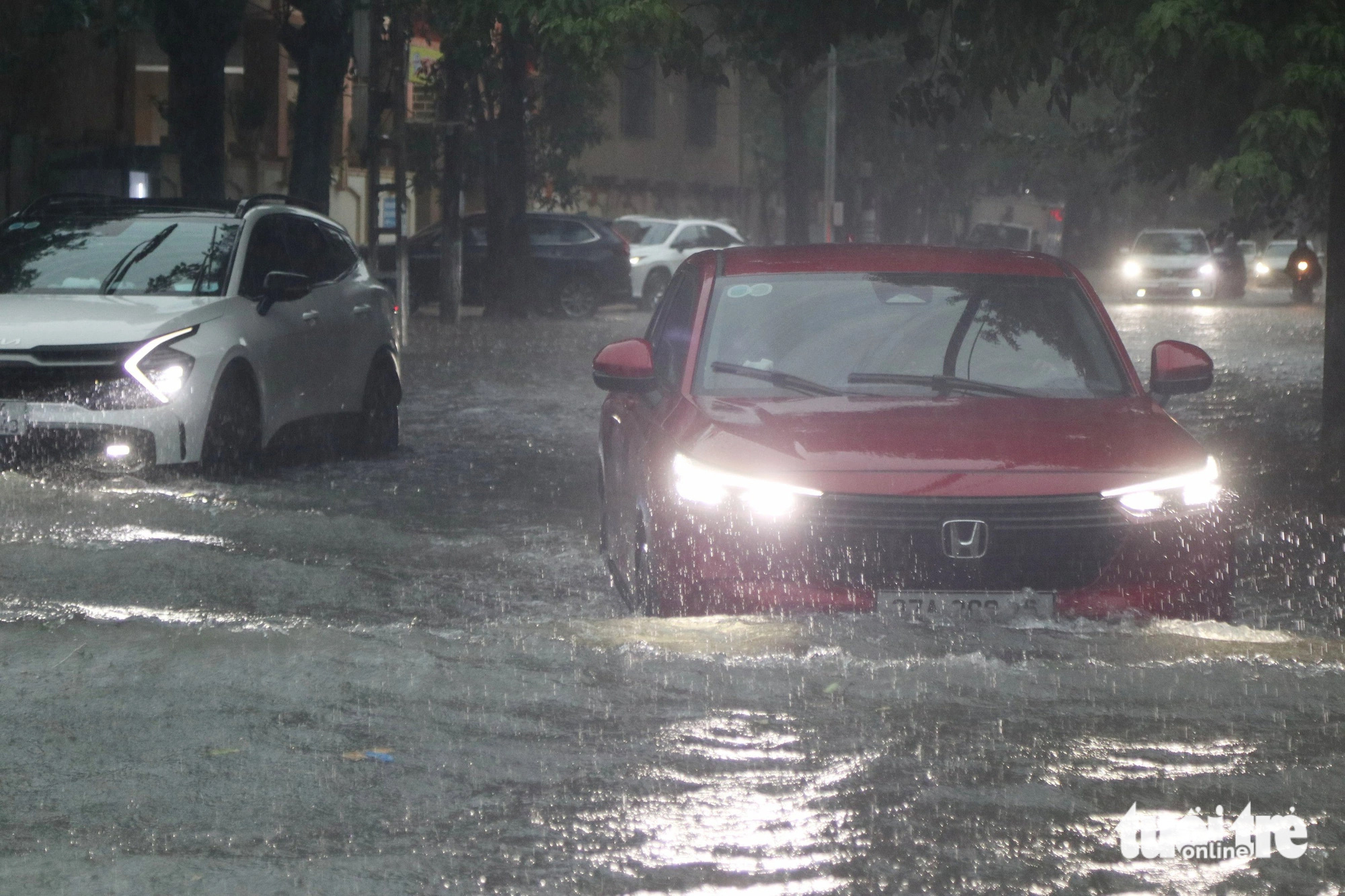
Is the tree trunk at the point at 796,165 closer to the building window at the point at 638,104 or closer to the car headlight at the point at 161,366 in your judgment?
the building window at the point at 638,104

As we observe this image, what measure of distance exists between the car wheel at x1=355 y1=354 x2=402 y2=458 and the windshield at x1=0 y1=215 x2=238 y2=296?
1800 mm

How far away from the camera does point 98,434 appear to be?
10484 mm

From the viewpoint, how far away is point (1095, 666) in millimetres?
6059

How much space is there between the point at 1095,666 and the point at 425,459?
8.13m

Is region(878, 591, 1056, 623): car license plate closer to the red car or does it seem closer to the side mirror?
the red car

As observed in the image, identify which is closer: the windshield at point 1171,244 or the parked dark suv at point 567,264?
the parked dark suv at point 567,264

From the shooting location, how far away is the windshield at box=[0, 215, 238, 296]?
457 inches

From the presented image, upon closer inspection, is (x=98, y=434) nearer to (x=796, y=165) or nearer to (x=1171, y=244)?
(x=796, y=165)

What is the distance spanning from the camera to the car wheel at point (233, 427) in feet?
35.7

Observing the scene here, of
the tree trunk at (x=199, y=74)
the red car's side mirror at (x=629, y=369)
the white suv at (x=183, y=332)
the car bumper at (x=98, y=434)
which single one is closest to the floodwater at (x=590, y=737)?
the red car's side mirror at (x=629, y=369)

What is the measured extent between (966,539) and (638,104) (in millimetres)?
51109

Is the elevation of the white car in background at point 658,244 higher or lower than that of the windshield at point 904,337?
lower

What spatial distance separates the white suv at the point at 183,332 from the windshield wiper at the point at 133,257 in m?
0.01

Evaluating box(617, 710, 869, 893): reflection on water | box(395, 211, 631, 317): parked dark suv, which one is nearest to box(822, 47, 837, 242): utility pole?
box(395, 211, 631, 317): parked dark suv
